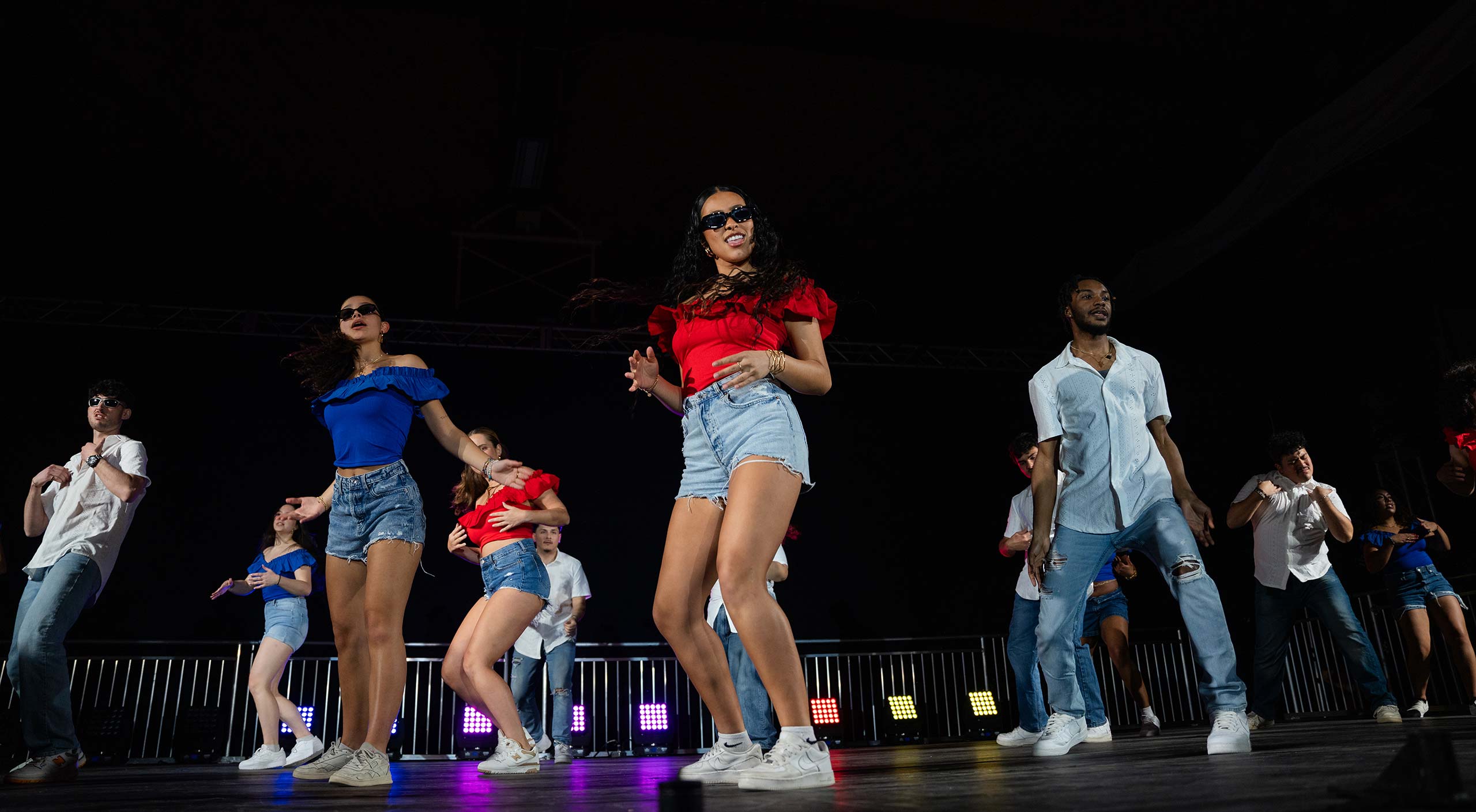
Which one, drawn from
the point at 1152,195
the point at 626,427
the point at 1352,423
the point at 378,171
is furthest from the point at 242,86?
the point at 1352,423

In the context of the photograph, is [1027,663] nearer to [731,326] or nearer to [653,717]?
[731,326]

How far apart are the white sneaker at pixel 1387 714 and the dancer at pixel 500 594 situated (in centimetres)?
467

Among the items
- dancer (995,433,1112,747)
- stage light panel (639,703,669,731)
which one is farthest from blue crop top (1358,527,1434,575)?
stage light panel (639,703,669,731)

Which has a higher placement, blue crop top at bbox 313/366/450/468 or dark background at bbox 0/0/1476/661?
dark background at bbox 0/0/1476/661

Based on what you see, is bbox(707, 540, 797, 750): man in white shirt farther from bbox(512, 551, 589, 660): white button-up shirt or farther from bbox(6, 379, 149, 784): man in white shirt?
bbox(6, 379, 149, 784): man in white shirt

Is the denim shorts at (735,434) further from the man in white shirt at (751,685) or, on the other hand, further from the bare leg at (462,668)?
the bare leg at (462,668)

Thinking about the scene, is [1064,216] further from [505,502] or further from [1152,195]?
[505,502]

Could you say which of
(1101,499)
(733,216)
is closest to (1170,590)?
(1101,499)

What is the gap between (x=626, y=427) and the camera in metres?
10.8

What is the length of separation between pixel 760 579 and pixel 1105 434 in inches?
65.8

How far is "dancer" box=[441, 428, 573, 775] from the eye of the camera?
3965 millimetres

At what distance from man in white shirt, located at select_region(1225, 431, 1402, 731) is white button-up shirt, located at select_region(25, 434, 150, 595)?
18.8 feet

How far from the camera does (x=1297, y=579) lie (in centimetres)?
547

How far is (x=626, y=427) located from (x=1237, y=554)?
23.9 feet
